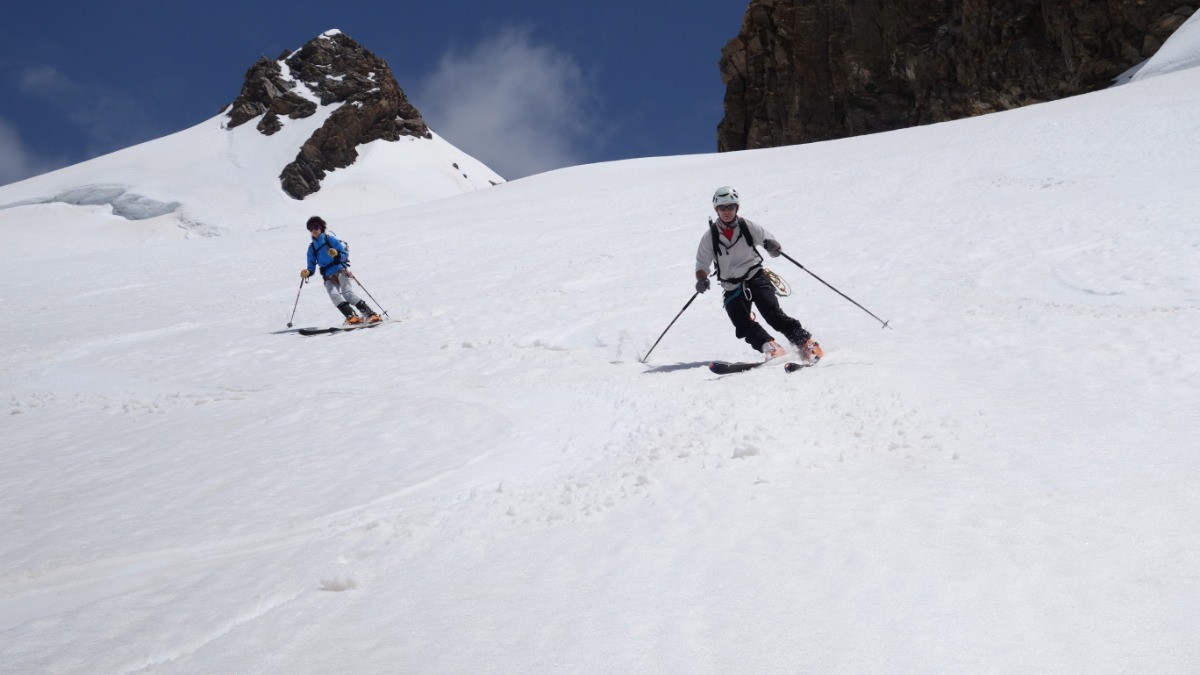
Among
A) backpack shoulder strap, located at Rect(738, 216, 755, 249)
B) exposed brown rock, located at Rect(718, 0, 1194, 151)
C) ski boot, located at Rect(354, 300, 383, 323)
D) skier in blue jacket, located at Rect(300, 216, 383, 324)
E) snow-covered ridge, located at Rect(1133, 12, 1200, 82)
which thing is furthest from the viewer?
exposed brown rock, located at Rect(718, 0, 1194, 151)

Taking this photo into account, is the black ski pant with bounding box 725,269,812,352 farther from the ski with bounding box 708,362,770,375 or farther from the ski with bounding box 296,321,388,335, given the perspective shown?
the ski with bounding box 296,321,388,335

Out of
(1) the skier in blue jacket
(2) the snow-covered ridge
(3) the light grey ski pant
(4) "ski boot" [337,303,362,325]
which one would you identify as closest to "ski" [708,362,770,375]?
(4) "ski boot" [337,303,362,325]

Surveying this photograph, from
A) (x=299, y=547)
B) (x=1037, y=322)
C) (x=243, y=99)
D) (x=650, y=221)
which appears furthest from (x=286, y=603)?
(x=243, y=99)

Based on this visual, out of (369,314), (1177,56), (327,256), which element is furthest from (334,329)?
(1177,56)

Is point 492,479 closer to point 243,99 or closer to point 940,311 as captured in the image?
point 940,311

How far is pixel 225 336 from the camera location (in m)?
10.8

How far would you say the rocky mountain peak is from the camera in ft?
307

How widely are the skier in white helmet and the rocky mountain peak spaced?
9009 centimetres

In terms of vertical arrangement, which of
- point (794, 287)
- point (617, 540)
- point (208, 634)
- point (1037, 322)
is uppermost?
point (794, 287)

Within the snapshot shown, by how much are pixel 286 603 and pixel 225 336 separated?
891 centimetres

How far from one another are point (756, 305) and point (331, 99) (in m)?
105

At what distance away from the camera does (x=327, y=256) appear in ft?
36.8

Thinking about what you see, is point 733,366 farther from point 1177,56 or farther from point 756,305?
point 1177,56

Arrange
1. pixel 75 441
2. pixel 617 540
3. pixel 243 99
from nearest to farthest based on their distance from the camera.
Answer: pixel 617 540 → pixel 75 441 → pixel 243 99
